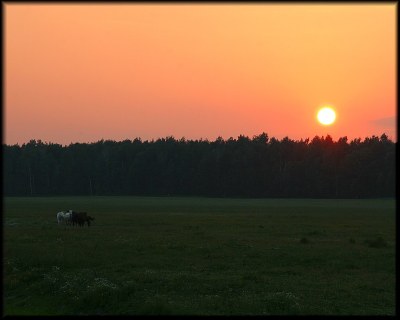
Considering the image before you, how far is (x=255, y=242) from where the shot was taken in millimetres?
33688

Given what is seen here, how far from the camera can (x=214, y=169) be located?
177500mm

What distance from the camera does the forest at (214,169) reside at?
536 ft

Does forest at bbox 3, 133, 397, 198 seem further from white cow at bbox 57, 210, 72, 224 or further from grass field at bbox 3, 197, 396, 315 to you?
grass field at bbox 3, 197, 396, 315

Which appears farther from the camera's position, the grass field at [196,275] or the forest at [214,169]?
the forest at [214,169]

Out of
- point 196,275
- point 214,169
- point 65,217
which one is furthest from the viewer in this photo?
point 214,169

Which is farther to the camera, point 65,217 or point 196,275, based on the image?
point 65,217

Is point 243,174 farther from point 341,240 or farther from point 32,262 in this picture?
point 32,262

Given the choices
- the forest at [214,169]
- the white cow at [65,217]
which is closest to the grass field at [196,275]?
the white cow at [65,217]

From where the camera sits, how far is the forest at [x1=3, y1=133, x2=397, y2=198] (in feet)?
536

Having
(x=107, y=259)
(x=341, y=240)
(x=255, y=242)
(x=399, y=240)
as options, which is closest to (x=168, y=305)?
(x=107, y=259)

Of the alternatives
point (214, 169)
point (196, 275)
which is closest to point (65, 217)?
point (196, 275)

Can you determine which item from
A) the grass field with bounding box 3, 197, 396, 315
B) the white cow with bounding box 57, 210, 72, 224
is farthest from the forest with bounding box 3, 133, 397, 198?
the grass field with bounding box 3, 197, 396, 315

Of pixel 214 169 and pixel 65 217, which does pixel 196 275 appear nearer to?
pixel 65 217

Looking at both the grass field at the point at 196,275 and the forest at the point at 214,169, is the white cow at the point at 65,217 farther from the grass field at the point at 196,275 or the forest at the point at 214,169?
the forest at the point at 214,169
